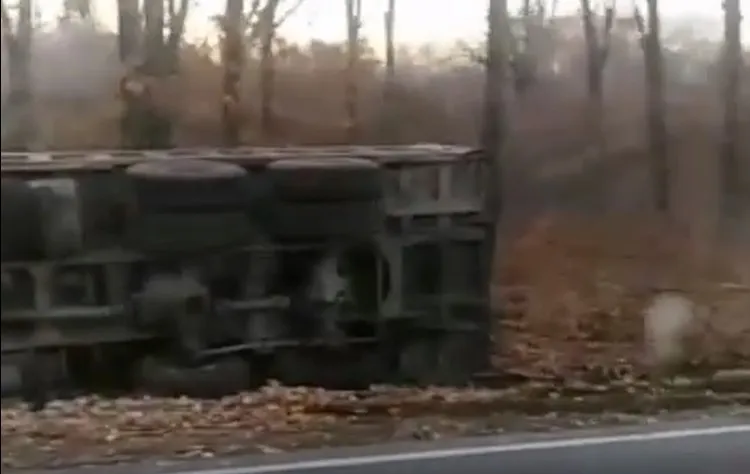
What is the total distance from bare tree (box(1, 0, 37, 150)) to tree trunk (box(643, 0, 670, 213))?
0.48 metres

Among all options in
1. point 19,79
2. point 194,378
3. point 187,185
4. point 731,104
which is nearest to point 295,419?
point 194,378

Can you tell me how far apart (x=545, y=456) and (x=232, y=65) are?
15.4 inches

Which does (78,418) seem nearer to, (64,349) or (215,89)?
(64,349)

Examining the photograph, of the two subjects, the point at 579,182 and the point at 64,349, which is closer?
the point at 64,349

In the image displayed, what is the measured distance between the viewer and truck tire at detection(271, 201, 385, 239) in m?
0.95

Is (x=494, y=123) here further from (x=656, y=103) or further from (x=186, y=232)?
(x=186, y=232)

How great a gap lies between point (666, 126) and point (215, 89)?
37 centimetres

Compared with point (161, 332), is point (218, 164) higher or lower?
higher

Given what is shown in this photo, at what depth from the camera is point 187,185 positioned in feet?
3.05

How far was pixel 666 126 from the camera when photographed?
3.39ft

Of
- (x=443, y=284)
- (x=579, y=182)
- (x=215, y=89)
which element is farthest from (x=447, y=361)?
(x=215, y=89)

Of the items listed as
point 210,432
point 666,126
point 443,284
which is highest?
point 666,126

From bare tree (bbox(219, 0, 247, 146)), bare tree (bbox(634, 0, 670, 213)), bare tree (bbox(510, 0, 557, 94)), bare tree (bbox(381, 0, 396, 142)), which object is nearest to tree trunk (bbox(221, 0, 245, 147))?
bare tree (bbox(219, 0, 247, 146))

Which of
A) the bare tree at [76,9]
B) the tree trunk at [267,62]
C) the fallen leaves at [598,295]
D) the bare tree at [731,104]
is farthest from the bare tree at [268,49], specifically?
the bare tree at [731,104]
